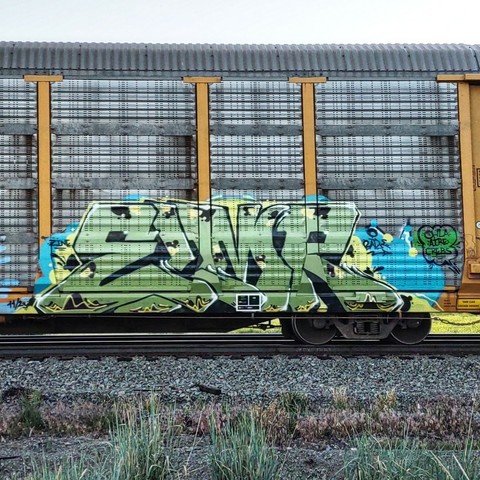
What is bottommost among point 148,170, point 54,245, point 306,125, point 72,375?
point 72,375

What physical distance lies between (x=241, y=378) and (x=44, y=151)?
405cm

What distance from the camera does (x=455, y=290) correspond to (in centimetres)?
845

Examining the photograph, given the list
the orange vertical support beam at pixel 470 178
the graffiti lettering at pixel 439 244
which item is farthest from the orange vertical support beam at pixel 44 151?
the orange vertical support beam at pixel 470 178

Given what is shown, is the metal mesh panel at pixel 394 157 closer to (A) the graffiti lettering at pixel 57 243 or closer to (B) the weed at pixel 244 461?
(A) the graffiti lettering at pixel 57 243

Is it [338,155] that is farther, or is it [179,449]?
[338,155]

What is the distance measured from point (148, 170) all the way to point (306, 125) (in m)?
2.25

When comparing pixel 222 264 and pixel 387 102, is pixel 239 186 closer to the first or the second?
pixel 222 264

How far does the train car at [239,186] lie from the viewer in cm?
822

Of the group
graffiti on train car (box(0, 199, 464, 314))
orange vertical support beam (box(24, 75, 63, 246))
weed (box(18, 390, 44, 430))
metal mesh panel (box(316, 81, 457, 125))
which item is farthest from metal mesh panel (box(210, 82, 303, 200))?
weed (box(18, 390, 44, 430))

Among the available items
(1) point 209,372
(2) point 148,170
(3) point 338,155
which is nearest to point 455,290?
(3) point 338,155

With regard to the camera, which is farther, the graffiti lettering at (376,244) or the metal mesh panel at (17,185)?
the graffiti lettering at (376,244)

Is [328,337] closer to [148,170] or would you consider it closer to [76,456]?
[148,170]

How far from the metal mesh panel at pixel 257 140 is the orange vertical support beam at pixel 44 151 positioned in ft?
7.16

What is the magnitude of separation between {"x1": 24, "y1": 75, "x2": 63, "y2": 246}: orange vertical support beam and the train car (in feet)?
0.06
